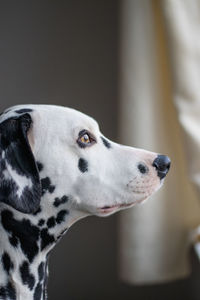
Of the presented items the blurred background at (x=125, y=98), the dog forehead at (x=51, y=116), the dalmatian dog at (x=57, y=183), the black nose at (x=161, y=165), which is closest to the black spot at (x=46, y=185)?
the dalmatian dog at (x=57, y=183)

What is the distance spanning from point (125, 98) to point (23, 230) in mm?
624

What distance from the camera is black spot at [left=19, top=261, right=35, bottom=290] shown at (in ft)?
2.98

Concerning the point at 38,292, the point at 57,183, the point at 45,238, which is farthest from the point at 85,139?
the point at 38,292

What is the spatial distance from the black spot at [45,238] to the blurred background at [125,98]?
1.70 ft

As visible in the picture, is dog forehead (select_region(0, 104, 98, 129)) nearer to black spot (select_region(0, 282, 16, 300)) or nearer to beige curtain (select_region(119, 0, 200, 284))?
black spot (select_region(0, 282, 16, 300))

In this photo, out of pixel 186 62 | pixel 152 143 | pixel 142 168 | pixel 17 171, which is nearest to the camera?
pixel 17 171

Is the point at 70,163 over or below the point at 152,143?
over

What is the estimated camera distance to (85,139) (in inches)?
35.9

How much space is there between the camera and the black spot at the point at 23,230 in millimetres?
881

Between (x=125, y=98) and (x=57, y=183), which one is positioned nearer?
(x=57, y=183)

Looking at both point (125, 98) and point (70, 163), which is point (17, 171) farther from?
point (125, 98)

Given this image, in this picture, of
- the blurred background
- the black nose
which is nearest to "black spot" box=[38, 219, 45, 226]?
the black nose

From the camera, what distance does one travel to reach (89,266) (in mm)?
1814

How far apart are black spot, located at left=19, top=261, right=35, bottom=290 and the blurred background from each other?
1.75 ft
